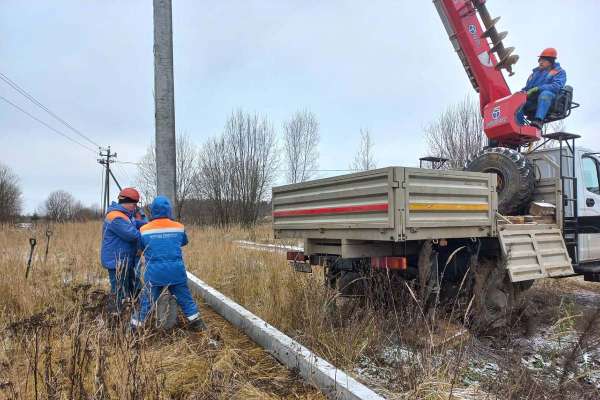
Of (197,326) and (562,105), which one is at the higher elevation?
(562,105)

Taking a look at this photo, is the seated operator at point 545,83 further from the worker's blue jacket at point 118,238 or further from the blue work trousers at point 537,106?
the worker's blue jacket at point 118,238

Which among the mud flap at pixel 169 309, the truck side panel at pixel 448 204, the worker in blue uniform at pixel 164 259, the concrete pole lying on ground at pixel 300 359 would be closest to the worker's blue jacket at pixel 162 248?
the worker in blue uniform at pixel 164 259

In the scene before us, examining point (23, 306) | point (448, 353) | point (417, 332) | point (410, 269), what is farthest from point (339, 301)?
point (23, 306)

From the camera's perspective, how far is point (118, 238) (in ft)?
17.8

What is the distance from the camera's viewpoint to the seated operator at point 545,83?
7543 millimetres

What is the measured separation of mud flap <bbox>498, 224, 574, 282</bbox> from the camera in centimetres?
530

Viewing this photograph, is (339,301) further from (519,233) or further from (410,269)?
(519,233)

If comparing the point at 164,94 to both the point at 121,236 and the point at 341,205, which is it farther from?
the point at 341,205

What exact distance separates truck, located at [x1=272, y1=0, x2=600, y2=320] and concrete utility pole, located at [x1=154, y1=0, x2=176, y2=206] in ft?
5.71

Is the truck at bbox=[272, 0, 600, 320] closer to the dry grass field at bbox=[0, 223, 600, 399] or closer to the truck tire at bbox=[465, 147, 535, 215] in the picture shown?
the truck tire at bbox=[465, 147, 535, 215]

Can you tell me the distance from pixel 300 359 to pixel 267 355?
718 millimetres

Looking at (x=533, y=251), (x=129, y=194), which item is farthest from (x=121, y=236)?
(x=533, y=251)

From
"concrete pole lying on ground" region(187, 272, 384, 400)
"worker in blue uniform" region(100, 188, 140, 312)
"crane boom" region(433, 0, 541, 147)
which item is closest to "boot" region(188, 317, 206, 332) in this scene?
"concrete pole lying on ground" region(187, 272, 384, 400)

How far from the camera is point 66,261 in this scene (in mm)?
7797
